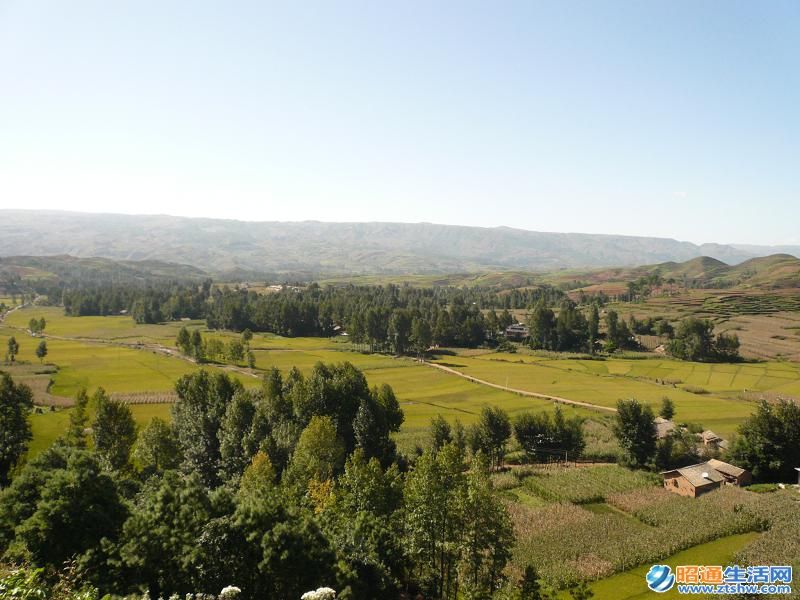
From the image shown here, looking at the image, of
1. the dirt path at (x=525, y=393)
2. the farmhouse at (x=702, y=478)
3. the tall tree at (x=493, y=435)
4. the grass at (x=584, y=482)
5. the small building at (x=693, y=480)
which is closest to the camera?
the grass at (x=584, y=482)

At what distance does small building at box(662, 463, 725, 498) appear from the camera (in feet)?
146

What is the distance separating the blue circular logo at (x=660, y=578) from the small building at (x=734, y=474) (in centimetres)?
2190

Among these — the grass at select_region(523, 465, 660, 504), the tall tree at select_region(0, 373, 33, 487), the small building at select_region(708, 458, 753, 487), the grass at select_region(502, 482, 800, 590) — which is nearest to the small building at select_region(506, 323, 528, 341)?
the grass at select_region(523, 465, 660, 504)

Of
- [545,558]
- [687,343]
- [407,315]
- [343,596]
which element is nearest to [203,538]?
[343,596]

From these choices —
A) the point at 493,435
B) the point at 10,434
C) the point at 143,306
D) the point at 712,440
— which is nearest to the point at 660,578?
the point at 493,435

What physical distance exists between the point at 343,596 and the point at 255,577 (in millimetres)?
4163

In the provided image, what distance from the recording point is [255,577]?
22234 mm

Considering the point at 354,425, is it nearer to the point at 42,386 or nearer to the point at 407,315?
the point at 42,386

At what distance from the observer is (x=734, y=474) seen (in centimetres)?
4800

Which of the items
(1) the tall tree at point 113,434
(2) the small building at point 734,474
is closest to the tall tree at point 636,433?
(2) the small building at point 734,474

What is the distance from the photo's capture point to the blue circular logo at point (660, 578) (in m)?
30.0

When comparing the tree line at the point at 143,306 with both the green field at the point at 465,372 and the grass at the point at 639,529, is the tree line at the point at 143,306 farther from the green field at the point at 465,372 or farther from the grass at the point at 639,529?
the grass at the point at 639,529

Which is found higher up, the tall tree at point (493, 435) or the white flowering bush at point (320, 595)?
the white flowering bush at point (320, 595)

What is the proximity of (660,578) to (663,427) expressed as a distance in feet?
106
